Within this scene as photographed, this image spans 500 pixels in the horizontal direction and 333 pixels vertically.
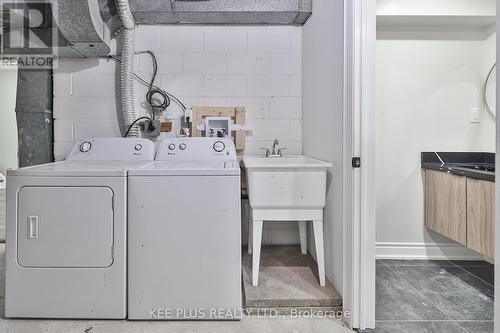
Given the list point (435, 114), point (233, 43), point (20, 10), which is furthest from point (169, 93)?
point (435, 114)

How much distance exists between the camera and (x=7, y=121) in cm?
367

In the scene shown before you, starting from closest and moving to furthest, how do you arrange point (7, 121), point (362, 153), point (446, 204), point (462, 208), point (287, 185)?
point (362, 153) → point (287, 185) → point (462, 208) → point (446, 204) → point (7, 121)

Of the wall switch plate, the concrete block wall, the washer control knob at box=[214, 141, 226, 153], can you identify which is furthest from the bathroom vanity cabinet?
the washer control knob at box=[214, 141, 226, 153]

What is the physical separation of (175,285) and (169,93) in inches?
63.5

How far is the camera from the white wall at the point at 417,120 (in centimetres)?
242

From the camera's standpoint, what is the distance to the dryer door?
158 centimetres

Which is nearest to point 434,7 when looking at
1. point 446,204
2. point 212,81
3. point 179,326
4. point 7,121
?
point 446,204

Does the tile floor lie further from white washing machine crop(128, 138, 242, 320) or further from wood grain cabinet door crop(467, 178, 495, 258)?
white washing machine crop(128, 138, 242, 320)

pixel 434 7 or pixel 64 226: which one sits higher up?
pixel 434 7

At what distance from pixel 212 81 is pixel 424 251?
2281mm

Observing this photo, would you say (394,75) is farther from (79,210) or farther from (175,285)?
(79,210)

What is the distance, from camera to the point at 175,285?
1620 mm

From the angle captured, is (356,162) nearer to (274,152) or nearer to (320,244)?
(320,244)

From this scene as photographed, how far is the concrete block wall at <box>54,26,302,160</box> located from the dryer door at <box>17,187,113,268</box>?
42.3 inches
